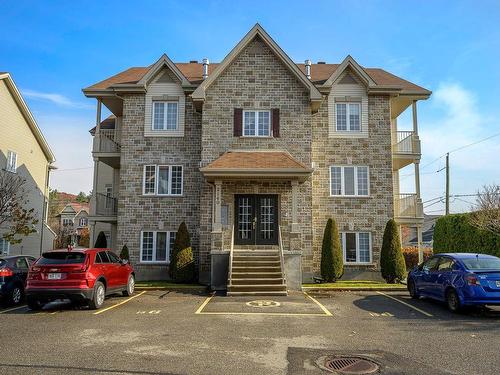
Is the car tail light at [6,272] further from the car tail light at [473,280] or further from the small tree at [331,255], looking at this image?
the car tail light at [473,280]

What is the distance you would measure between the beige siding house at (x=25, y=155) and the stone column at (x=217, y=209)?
1288cm

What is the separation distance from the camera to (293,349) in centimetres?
754

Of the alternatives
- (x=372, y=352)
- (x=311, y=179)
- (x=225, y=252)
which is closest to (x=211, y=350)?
(x=372, y=352)

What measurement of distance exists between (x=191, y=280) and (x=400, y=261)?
8953mm

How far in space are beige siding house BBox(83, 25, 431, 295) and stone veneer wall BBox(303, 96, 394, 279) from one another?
0.05 meters

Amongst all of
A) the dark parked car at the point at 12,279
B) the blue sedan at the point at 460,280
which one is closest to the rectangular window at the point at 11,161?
the dark parked car at the point at 12,279

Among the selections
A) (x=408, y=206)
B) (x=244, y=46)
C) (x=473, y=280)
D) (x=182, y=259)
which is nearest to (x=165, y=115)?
(x=244, y=46)

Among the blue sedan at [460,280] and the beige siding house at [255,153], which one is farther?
the beige siding house at [255,153]

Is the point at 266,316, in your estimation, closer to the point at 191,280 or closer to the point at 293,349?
the point at 293,349

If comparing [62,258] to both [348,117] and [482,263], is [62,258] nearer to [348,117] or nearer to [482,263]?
[482,263]

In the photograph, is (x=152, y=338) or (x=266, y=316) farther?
(x=266, y=316)

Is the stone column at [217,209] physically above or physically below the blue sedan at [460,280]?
above

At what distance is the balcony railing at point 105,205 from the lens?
71.2 ft

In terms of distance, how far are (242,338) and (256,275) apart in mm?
7571
